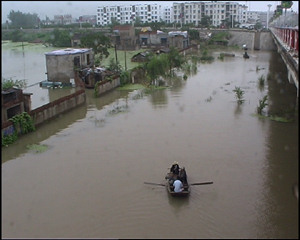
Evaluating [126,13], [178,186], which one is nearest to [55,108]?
[178,186]

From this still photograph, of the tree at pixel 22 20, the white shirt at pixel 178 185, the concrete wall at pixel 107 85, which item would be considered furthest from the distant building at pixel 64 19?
the white shirt at pixel 178 185

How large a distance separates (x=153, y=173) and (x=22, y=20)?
77898 millimetres

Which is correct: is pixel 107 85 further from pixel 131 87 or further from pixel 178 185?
pixel 178 185

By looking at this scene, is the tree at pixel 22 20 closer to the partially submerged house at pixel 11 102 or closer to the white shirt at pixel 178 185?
the partially submerged house at pixel 11 102

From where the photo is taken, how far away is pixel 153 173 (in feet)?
31.8

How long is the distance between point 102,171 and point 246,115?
Answer: 7562 millimetres

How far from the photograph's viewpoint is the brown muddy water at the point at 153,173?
7.38 m

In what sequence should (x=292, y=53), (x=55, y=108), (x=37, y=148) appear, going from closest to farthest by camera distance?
(x=37, y=148) < (x=292, y=53) < (x=55, y=108)

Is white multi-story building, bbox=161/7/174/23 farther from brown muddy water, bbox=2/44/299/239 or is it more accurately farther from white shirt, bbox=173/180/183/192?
white shirt, bbox=173/180/183/192

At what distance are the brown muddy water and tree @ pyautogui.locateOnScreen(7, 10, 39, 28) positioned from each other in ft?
226

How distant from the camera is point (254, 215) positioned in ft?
24.9

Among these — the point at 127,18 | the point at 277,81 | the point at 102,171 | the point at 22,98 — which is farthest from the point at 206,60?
the point at 127,18

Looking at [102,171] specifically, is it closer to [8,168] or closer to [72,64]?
[8,168]

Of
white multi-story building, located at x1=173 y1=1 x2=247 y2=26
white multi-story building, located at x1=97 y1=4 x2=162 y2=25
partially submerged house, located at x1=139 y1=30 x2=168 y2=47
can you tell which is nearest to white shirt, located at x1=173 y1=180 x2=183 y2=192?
partially submerged house, located at x1=139 y1=30 x2=168 y2=47
